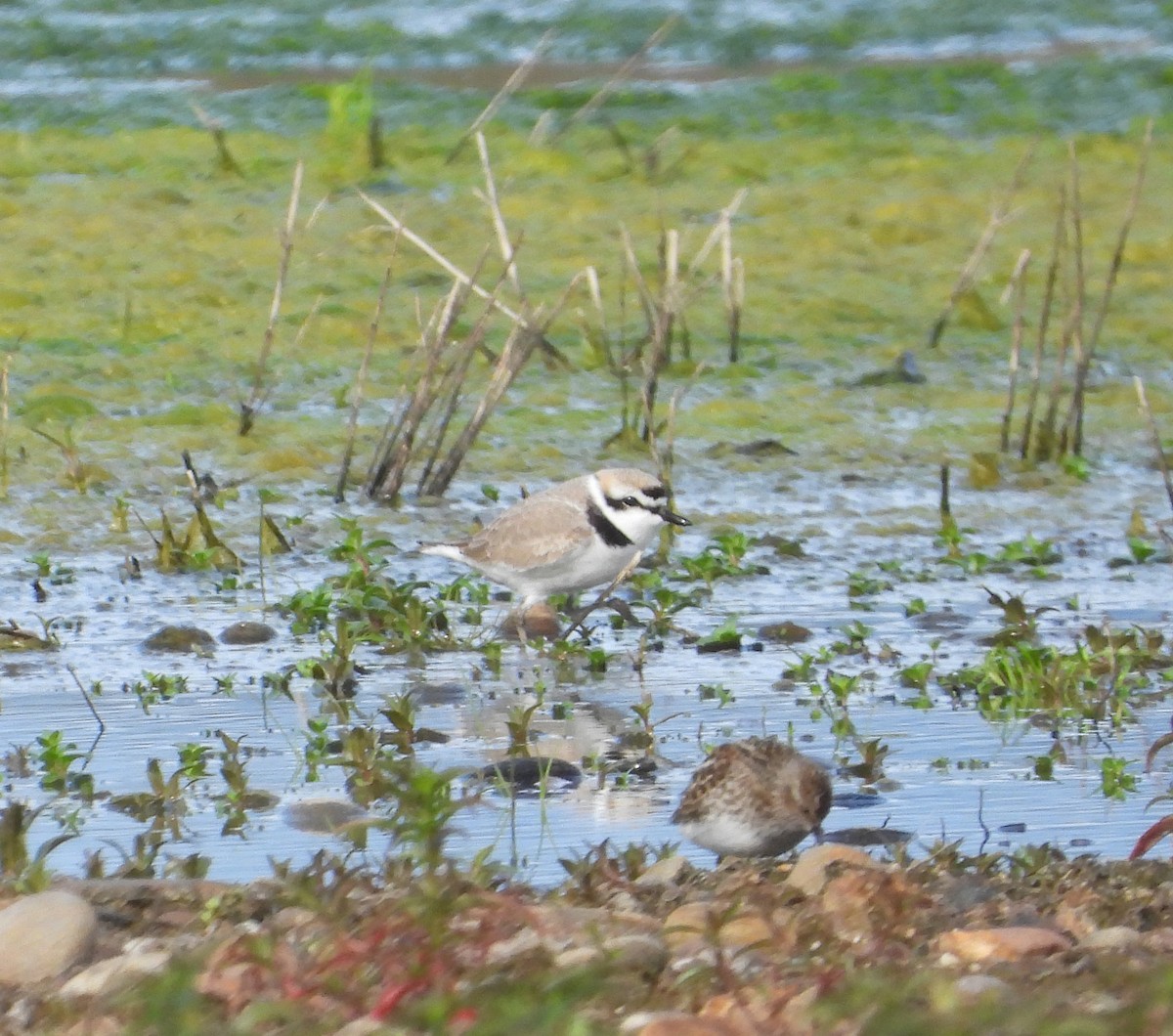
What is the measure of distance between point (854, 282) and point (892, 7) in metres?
6.81

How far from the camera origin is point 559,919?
12.3ft

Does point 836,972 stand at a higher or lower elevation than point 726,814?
higher

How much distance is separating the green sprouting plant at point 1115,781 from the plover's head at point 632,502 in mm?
2195

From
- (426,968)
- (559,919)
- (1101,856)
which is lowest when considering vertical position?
(1101,856)

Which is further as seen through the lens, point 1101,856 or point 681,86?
point 681,86

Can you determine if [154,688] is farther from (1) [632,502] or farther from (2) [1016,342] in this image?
(2) [1016,342]

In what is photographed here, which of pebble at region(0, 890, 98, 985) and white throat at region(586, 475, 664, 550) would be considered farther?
white throat at region(586, 475, 664, 550)

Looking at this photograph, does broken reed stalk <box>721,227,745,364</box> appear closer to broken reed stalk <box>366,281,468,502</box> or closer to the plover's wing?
broken reed stalk <box>366,281,468,502</box>

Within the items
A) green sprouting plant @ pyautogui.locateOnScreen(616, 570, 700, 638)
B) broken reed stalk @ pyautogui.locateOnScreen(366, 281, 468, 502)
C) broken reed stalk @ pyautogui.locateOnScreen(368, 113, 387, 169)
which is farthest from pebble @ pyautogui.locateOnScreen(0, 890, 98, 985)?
broken reed stalk @ pyautogui.locateOnScreen(368, 113, 387, 169)

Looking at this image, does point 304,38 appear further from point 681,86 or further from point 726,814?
point 726,814

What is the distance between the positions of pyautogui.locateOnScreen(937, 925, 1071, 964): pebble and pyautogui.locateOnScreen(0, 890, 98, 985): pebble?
134 cm

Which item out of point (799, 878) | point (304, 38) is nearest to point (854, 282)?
point (304, 38)

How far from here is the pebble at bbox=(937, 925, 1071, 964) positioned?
370cm

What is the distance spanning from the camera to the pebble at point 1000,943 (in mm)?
3697
